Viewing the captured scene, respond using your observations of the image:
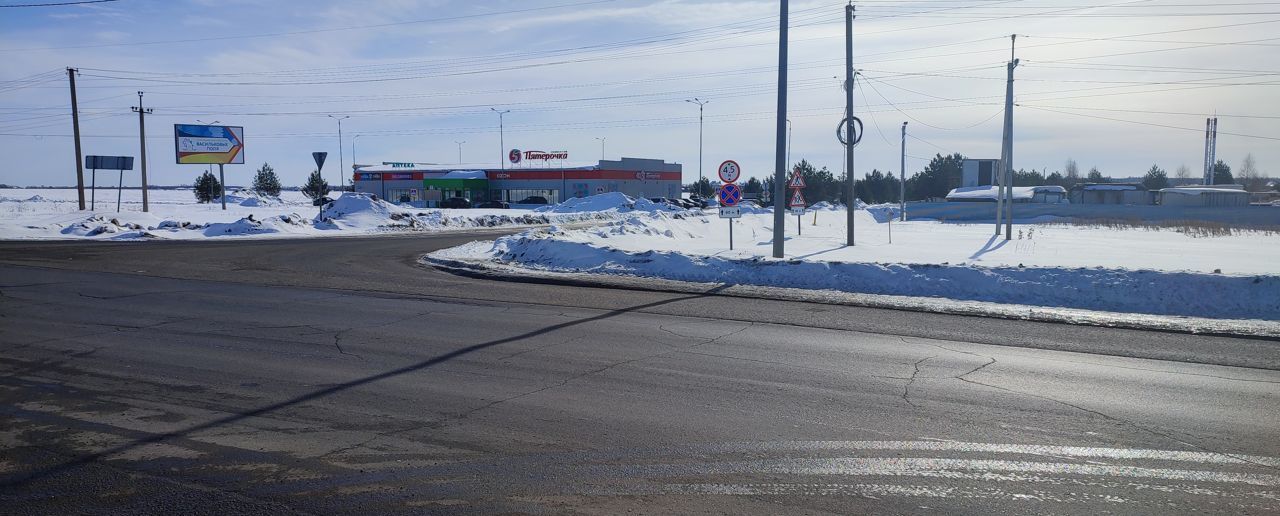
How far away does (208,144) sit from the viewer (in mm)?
58750

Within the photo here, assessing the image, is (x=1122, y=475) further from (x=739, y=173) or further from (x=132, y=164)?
(x=132, y=164)

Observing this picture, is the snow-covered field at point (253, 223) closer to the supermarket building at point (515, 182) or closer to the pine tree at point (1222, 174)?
the supermarket building at point (515, 182)

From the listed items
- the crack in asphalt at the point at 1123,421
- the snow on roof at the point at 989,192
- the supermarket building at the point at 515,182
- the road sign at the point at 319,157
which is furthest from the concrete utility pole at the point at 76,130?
the snow on roof at the point at 989,192

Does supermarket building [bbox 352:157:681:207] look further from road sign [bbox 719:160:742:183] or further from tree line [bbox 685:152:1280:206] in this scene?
road sign [bbox 719:160:742:183]

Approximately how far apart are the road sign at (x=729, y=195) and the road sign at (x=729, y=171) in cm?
17

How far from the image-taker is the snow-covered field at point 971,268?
13984 mm

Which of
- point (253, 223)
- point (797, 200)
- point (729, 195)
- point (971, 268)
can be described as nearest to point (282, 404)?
point (971, 268)

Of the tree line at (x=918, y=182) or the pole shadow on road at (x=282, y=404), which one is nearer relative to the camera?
the pole shadow on road at (x=282, y=404)

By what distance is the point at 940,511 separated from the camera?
5.05 m

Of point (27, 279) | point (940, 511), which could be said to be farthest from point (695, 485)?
point (27, 279)

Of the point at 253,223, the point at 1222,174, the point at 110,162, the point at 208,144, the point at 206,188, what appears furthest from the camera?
the point at 1222,174

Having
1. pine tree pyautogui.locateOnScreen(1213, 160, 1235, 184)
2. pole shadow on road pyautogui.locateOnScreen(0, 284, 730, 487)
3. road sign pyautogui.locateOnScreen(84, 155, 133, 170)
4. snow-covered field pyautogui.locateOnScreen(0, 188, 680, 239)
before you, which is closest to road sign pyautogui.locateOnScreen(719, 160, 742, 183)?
pole shadow on road pyautogui.locateOnScreen(0, 284, 730, 487)

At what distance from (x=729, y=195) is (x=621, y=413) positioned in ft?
48.3

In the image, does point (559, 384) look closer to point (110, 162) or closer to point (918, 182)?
point (110, 162)
